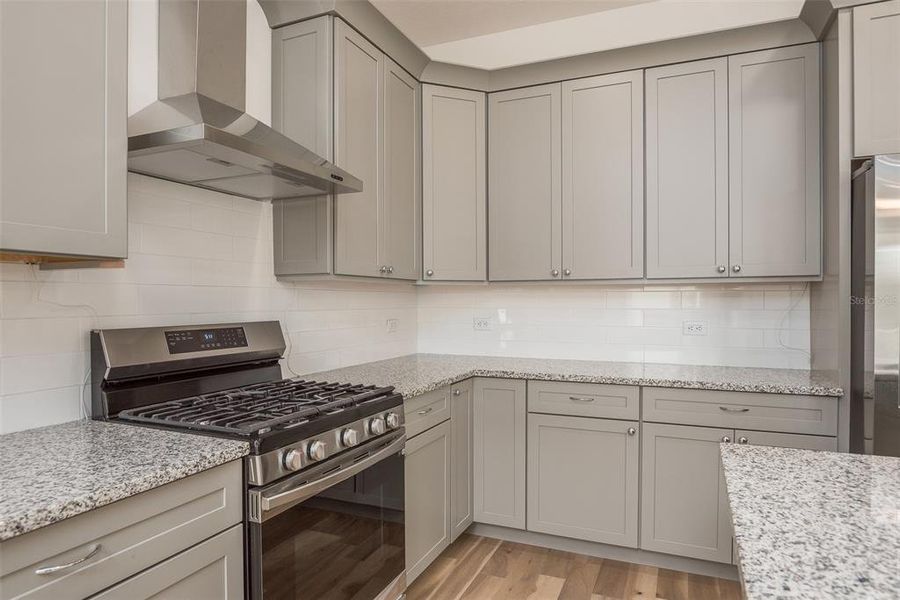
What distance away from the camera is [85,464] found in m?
1.24

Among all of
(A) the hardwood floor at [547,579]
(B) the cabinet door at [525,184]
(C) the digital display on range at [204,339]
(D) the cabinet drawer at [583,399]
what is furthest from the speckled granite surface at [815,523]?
(B) the cabinet door at [525,184]

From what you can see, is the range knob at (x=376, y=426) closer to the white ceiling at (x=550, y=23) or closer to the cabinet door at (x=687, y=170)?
the cabinet door at (x=687, y=170)

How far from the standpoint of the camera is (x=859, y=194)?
2238 millimetres

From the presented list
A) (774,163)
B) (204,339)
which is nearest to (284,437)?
(204,339)

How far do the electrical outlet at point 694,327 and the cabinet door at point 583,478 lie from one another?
756 millimetres

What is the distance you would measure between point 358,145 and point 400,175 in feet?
Answer: 1.32

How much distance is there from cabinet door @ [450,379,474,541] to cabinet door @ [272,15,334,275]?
94cm

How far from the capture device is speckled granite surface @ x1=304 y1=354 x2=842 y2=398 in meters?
2.40

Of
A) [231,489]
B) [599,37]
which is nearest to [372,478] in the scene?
→ [231,489]

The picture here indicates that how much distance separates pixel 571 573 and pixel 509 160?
7.11 ft

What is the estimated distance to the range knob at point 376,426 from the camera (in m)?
1.88

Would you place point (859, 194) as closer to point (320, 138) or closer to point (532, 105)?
point (532, 105)

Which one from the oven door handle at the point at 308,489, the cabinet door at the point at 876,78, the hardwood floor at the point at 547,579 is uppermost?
the cabinet door at the point at 876,78

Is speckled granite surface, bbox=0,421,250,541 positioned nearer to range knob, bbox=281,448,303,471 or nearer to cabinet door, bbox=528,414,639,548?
range knob, bbox=281,448,303,471
